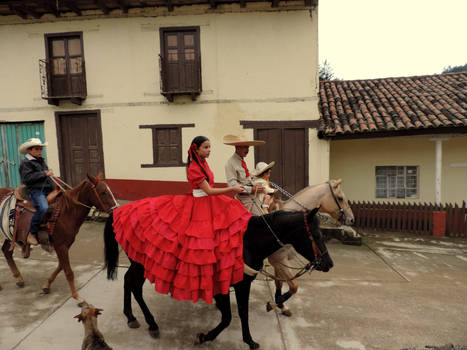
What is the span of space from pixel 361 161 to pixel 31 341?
10645 millimetres

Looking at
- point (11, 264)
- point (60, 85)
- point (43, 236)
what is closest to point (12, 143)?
point (60, 85)

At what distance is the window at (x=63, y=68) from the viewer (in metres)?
8.98

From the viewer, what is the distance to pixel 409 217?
812 centimetres

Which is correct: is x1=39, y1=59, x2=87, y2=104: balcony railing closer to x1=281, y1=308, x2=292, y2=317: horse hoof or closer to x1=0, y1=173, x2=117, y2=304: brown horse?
x1=0, y1=173, x2=117, y2=304: brown horse

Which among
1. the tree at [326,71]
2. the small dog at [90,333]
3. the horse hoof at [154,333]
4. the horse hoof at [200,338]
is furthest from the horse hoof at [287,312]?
the tree at [326,71]

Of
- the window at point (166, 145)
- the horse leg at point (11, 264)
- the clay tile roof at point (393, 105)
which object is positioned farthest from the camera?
the window at point (166, 145)

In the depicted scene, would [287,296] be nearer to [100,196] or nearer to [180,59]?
[100,196]

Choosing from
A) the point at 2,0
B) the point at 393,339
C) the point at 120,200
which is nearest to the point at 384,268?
the point at 393,339

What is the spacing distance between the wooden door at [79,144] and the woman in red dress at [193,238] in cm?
729

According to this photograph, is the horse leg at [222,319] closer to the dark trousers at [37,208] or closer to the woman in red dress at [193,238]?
the woman in red dress at [193,238]

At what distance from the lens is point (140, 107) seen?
29.9 feet

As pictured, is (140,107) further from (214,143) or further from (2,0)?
(2,0)

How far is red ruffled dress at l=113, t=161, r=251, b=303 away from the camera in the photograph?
2.70m

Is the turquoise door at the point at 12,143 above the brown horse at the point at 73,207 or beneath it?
above
